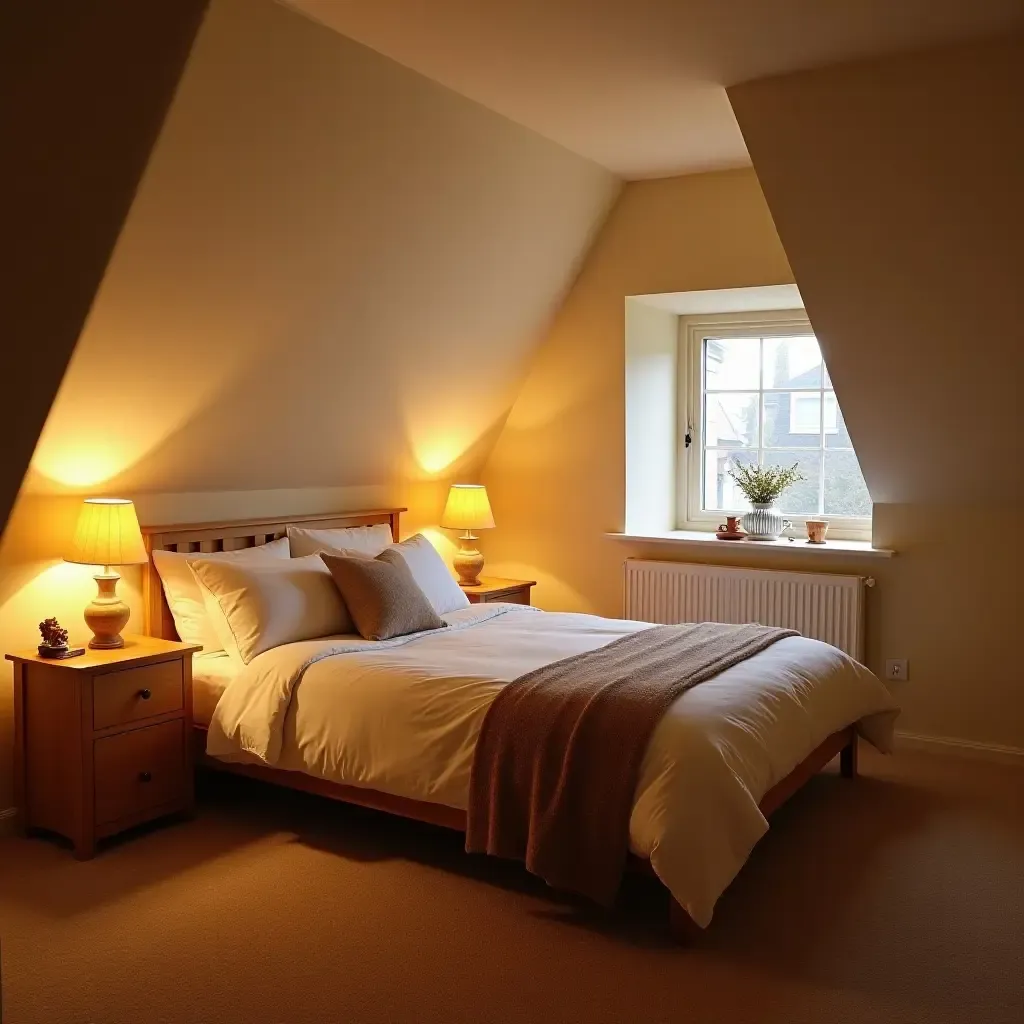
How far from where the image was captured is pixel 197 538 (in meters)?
4.27

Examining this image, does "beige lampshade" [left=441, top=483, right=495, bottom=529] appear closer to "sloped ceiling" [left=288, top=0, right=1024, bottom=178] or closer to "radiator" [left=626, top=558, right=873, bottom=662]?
"radiator" [left=626, top=558, right=873, bottom=662]

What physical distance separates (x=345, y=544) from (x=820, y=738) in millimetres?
2149

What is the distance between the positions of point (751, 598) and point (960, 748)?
3.63 feet

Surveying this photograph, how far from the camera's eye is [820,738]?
11.9ft

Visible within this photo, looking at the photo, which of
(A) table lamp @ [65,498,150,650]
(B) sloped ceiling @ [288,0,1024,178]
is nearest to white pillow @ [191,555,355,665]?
(A) table lamp @ [65,498,150,650]

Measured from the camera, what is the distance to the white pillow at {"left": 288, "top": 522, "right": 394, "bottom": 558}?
14.9ft

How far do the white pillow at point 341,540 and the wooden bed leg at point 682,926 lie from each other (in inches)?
80.0

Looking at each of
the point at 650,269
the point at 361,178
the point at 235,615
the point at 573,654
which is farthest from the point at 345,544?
the point at 650,269

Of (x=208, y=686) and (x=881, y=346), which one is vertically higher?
(x=881, y=346)

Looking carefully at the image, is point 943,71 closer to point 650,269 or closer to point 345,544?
point 650,269

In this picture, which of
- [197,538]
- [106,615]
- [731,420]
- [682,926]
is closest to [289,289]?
[197,538]

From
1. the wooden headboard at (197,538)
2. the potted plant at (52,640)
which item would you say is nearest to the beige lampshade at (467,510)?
the wooden headboard at (197,538)

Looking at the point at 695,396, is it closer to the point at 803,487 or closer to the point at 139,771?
Result: the point at 803,487

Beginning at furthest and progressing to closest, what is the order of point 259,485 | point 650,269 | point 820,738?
point 650,269 → point 259,485 → point 820,738
